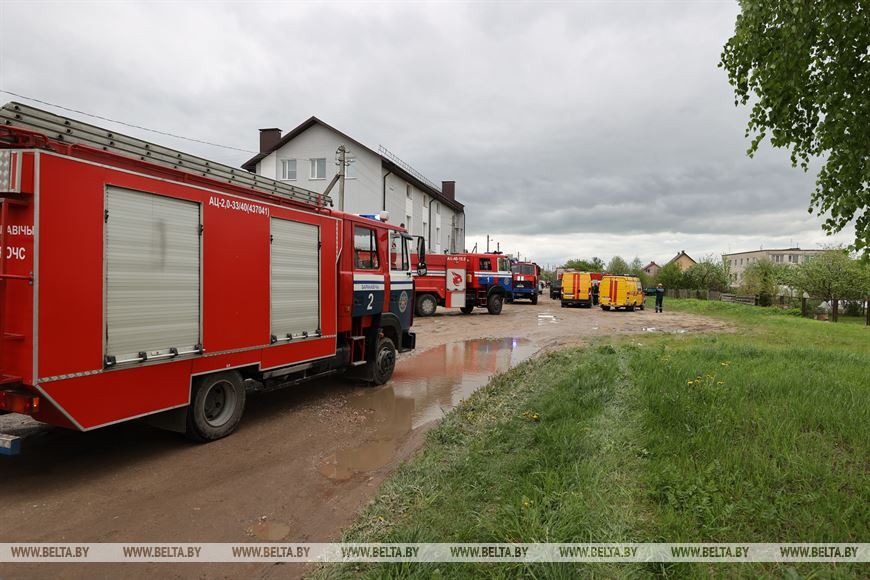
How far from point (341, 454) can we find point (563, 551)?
3228mm

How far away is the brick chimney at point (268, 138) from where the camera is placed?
3283 cm

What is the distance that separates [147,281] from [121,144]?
1332 mm

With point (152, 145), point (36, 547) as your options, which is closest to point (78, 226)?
point (152, 145)

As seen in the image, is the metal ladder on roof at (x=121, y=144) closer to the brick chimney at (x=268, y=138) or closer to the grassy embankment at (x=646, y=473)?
the grassy embankment at (x=646, y=473)

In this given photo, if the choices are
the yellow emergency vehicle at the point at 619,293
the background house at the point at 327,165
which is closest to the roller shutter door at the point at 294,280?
the background house at the point at 327,165

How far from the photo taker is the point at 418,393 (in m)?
8.54

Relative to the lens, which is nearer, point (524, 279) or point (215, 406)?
point (215, 406)

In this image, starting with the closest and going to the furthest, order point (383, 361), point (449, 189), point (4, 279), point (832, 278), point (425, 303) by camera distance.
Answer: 1. point (4, 279)
2. point (383, 361)
3. point (425, 303)
4. point (832, 278)
5. point (449, 189)

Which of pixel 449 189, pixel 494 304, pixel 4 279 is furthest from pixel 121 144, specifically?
pixel 449 189

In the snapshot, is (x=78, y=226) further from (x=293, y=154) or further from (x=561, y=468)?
(x=293, y=154)

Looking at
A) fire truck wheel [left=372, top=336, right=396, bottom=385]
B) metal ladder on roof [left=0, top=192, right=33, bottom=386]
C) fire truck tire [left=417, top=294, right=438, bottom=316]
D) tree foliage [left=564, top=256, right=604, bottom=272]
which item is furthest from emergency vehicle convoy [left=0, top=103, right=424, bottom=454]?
tree foliage [left=564, top=256, right=604, bottom=272]

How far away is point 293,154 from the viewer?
104 ft

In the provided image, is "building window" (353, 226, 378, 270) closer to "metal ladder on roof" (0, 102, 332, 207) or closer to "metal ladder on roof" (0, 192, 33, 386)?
"metal ladder on roof" (0, 102, 332, 207)

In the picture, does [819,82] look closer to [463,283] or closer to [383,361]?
[383,361]
